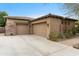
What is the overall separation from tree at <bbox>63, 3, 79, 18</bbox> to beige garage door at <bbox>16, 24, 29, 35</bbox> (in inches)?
186

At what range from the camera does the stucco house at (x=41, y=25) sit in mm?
8875

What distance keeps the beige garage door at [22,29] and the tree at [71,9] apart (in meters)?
4.71

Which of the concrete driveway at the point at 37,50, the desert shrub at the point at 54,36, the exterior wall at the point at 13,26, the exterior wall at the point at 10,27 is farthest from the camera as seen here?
the exterior wall at the point at 10,27

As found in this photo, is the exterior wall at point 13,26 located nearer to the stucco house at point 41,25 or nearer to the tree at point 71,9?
the stucco house at point 41,25

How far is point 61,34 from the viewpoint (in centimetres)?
888

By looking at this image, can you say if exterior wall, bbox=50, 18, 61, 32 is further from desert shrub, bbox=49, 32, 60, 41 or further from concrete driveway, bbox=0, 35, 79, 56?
concrete driveway, bbox=0, 35, 79, 56

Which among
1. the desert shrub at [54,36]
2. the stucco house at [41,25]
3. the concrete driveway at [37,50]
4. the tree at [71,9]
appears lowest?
the concrete driveway at [37,50]

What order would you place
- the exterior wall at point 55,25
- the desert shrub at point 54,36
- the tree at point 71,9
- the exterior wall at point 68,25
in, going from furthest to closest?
the exterior wall at point 68,25, the exterior wall at point 55,25, the desert shrub at point 54,36, the tree at point 71,9

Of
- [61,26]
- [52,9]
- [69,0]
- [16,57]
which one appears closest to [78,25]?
[61,26]

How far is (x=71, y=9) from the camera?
6.98 m

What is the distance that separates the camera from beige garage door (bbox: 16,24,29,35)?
35.5 ft

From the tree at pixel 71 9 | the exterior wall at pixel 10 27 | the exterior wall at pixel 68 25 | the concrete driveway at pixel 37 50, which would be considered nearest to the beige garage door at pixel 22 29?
the exterior wall at pixel 10 27

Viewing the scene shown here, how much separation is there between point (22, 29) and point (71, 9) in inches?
209

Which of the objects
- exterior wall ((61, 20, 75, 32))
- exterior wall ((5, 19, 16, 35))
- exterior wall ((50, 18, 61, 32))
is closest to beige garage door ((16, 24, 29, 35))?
exterior wall ((5, 19, 16, 35))
